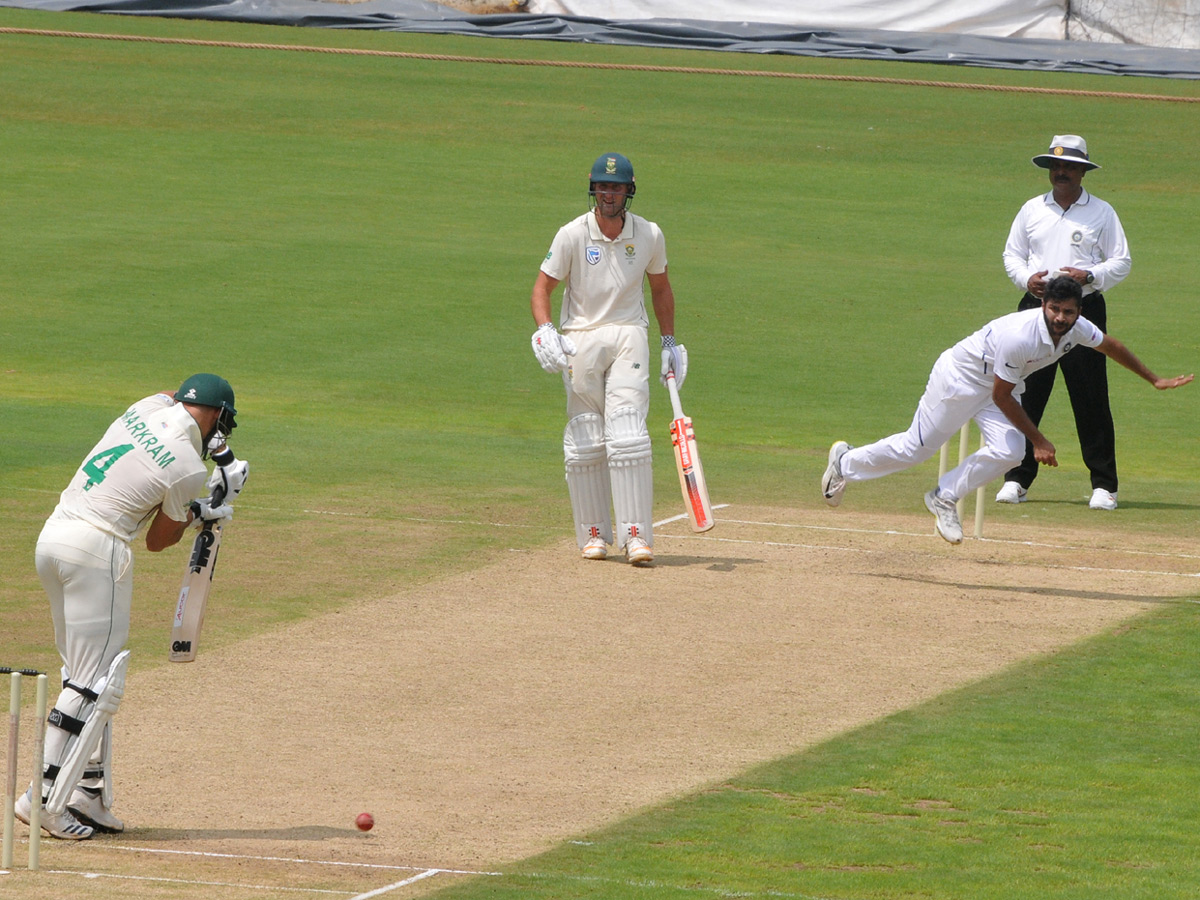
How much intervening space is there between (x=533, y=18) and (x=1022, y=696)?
89.3 feet

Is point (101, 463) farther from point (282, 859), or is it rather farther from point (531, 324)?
point (531, 324)

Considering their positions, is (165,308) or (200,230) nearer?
(165,308)

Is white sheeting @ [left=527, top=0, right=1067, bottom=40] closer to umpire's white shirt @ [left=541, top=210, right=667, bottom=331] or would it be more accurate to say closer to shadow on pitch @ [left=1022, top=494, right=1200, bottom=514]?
shadow on pitch @ [left=1022, top=494, right=1200, bottom=514]

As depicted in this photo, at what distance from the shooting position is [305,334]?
1925 cm

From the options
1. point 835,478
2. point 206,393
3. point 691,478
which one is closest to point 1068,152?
point 835,478

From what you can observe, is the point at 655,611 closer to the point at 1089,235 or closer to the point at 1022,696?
the point at 1022,696

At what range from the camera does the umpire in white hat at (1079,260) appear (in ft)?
40.8

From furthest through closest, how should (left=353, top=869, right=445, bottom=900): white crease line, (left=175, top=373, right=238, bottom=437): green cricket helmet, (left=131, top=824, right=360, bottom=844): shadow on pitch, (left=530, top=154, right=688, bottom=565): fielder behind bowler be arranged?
(left=530, top=154, right=688, bottom=565): fielder behind bowler, (left=175, top=373, right=238, bottom=437): green cricket helmet, (left=131, top=824, right=360, bottom=844): shadow on pitch, (left=353, top=869, right=445, bottom=900): white crease line

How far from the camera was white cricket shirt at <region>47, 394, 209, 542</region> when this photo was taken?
21.4 feet

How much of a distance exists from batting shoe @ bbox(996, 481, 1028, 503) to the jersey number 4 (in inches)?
321

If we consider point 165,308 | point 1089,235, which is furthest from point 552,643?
→ point 165,308

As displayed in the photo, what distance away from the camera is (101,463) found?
6586mm

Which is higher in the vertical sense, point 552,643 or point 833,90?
point 833,90

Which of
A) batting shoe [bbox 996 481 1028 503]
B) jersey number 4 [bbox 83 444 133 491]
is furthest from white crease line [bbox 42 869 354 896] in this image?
batting shoe [bbox 996 481 1028 503]
